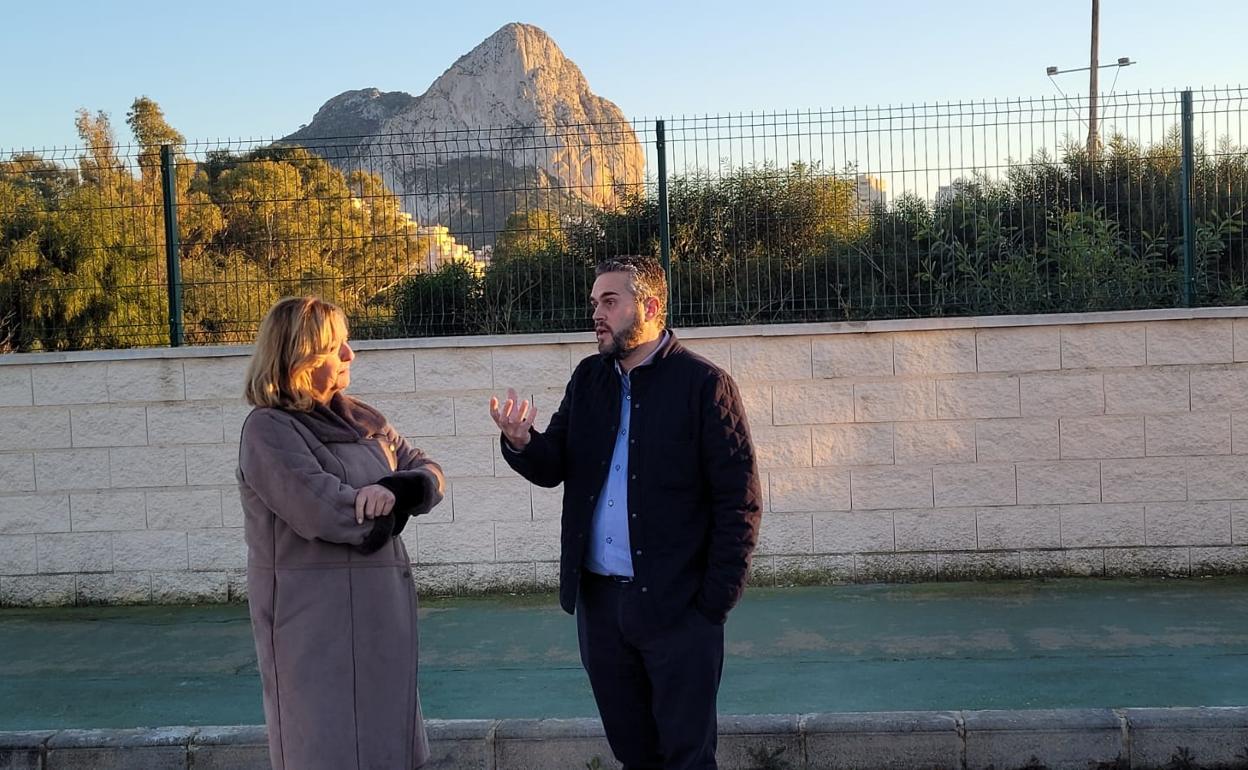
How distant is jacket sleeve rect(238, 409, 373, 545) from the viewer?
3324 millimetres

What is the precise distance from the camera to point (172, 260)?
8078 millimetres

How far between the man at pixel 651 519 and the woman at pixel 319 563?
0.52 metres

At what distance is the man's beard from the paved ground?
6.97ft

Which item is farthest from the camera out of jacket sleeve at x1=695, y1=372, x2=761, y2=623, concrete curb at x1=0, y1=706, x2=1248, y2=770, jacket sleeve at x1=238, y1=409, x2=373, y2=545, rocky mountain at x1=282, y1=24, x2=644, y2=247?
rocky mountain at x1=282, y1=24, x2=644, y2=247

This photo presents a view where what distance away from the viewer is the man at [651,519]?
3.76 meters

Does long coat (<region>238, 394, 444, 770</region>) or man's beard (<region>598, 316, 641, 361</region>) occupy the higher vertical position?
man's beard (<region>598, 316, 641, 361</region>)

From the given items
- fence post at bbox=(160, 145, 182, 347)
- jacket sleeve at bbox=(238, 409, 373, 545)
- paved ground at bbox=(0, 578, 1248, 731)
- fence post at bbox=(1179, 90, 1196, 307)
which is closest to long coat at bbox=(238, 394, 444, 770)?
jacket sleeve at bbox=(238, 409, 373, 545)

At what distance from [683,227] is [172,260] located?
3277 mm

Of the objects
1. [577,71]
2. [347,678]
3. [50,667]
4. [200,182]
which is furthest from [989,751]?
[577,71]

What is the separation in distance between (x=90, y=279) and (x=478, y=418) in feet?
9.08

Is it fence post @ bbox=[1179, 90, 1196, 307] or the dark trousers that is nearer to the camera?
the dark trousers

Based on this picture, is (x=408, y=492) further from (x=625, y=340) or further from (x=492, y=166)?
(x=492, y=166)

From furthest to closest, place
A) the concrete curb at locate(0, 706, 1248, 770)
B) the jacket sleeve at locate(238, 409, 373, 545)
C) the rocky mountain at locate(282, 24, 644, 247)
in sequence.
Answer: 1. the rocky mountain at locate(282, 24, 644, 247)
2. the concrete curb at locate(0, 706, 1248, 770)
3. the jacket sleeve at locate(238, 409, 373, 545)

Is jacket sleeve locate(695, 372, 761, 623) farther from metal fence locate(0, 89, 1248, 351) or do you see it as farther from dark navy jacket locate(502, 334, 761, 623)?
metal fence locate(0, 89, 1248, 351)
